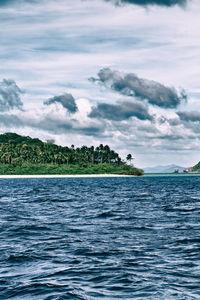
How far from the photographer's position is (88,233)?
2516 cm

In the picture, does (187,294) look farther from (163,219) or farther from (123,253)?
(163,219)

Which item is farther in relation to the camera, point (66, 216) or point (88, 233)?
point (66, 216)

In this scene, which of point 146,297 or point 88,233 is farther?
point 88,233

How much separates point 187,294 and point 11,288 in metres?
5.97

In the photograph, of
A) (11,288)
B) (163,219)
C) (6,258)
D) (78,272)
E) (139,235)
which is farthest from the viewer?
(163,219)

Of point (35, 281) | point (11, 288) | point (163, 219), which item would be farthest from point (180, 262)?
point (163, 219)

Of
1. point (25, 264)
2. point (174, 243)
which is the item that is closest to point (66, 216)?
point (174, 243)

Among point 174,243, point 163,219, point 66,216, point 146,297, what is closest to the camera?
point 146,297

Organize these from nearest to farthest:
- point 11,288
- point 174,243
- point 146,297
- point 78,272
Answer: point 146,297
point 11,288
point 78,272
point 174,243

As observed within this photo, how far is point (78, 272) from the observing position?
49.3 feet

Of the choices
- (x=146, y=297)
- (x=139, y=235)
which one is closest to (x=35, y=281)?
(x=146, y=297)

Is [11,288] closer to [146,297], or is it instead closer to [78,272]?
[78,272]

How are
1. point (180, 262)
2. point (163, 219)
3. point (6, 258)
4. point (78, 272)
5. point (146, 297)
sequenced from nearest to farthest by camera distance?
point (146, 297), point (78, 272), point (180, 262), point (6, 258), point (163, 219)

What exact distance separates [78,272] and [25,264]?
9.34 feet
